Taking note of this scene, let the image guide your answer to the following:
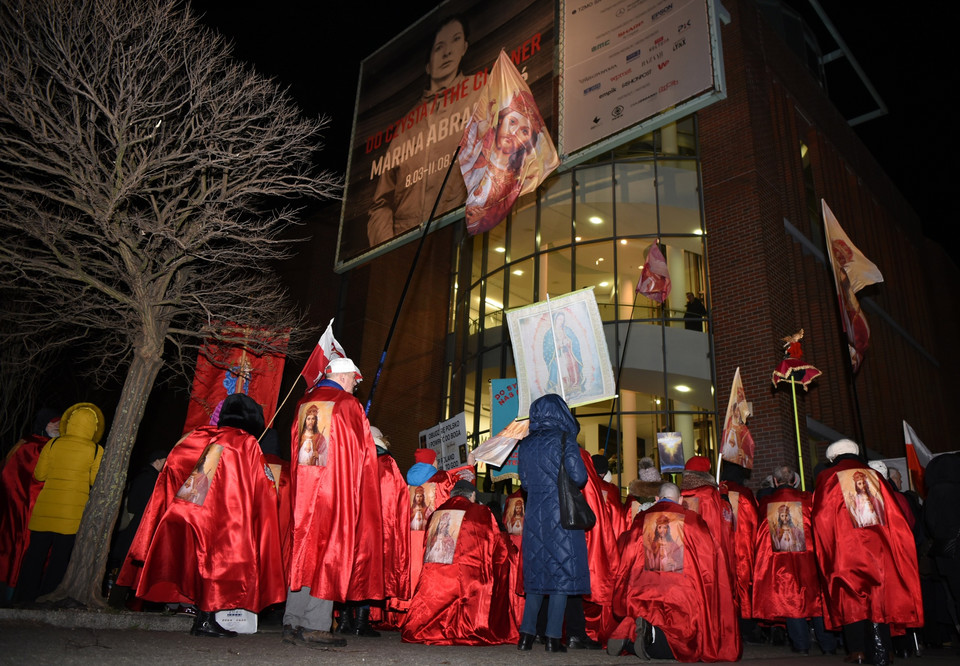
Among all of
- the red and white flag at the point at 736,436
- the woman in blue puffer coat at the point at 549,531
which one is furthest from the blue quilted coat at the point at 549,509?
the red and white flag at the point at 736,436

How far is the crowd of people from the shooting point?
4770 millimetres

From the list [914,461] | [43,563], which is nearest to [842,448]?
[914,461]

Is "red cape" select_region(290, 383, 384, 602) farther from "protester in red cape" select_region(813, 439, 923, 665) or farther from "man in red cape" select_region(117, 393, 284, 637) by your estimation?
"protester in red cape" select_region(813, 439, 923, 665)

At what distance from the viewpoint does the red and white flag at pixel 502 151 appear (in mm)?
9070

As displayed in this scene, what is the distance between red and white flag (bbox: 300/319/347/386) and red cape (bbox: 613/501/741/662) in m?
3.02

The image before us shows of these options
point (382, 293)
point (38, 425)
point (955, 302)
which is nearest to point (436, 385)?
point (382, 293)

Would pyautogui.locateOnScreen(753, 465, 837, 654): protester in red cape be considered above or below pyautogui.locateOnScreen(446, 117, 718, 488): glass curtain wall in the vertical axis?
below

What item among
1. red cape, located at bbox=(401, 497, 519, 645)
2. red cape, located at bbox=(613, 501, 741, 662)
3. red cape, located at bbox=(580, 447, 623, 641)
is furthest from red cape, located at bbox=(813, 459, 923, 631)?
red cape, located at bbox=(401, 497, 519, 645)

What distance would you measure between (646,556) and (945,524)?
9.53ft

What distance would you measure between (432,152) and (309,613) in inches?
352

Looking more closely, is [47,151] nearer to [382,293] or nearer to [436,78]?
[436,78]

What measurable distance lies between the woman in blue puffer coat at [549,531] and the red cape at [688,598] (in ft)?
2.14

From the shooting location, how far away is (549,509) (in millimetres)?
5543

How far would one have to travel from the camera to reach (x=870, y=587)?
Answer: 5.42m
